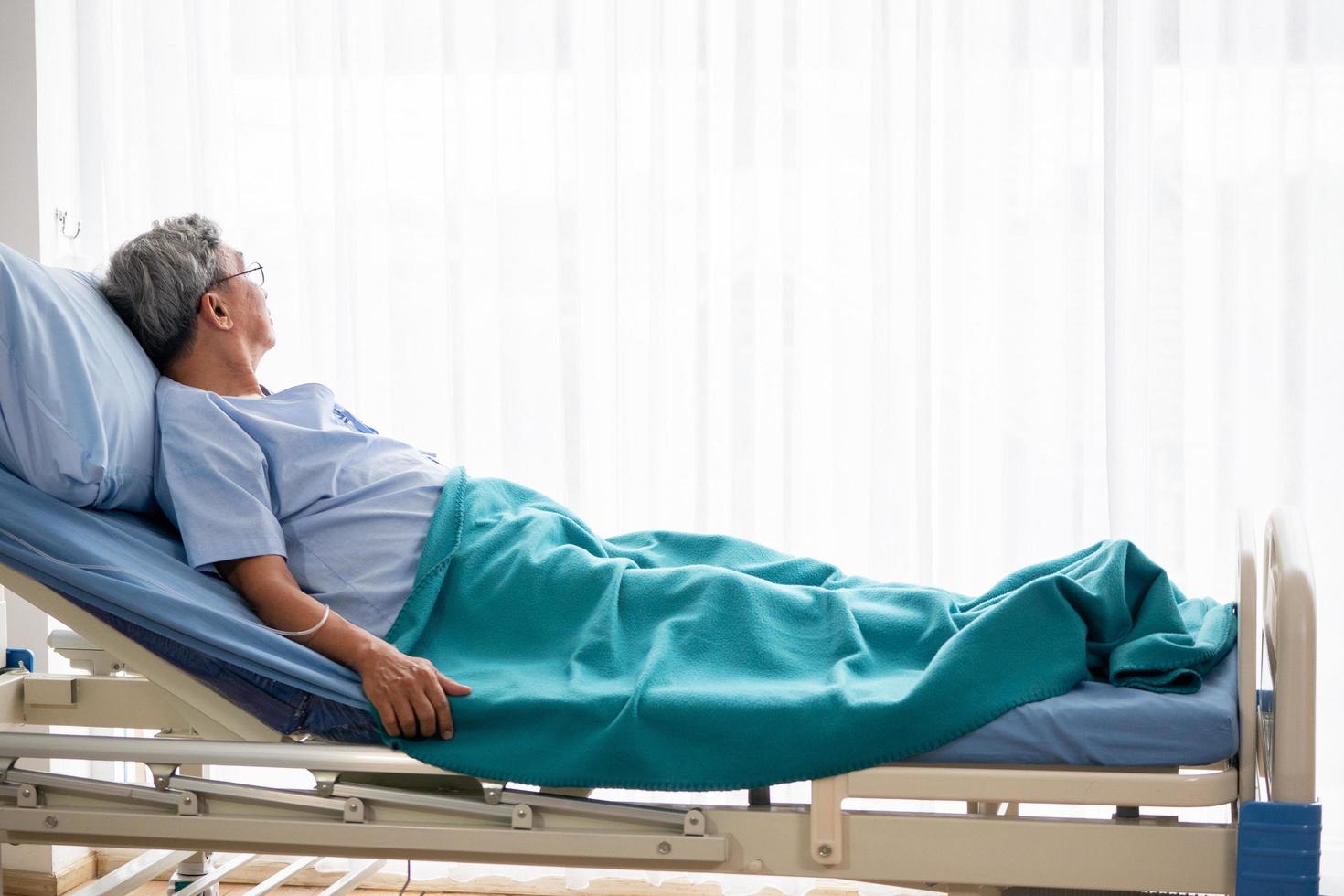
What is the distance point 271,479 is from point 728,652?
0.69 meters

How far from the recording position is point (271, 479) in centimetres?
170

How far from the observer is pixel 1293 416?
7.60 feet

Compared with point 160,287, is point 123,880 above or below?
below

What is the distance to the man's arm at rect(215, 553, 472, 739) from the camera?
55.6 inches

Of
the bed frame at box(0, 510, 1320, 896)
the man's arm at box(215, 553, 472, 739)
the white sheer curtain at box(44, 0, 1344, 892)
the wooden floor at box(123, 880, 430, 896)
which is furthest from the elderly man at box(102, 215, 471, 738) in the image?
the wooden floor at box(123, 880, 430, 896)

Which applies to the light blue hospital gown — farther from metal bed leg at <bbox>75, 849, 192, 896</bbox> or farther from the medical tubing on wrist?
metal bed leg at <bbox>75, 849, 192, 896</bbox>

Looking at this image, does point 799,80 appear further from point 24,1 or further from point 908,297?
point 24,1

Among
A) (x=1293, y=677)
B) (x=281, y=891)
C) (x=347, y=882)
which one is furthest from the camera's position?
(x=281, y=891)

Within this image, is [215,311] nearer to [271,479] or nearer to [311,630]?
[271,479]

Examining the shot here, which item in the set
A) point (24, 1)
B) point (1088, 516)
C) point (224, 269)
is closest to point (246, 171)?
point (24, 1)

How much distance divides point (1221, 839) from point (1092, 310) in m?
1.28

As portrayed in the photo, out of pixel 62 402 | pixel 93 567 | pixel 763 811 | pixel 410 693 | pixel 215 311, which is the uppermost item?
pixel 215 311

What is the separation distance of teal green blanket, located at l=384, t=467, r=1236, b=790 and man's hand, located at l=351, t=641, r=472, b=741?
2 cm

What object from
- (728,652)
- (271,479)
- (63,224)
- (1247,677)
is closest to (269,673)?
(271,479)
